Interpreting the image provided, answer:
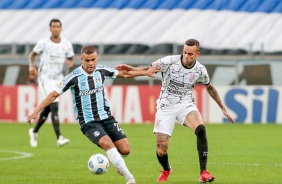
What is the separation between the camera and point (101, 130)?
10.9m

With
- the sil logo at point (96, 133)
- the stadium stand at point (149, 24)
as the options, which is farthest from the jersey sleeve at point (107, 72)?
the stadium stand at point (149, 24)

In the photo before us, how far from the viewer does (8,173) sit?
40.8 ft

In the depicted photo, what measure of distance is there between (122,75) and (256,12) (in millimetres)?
21023

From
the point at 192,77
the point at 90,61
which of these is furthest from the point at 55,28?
the point at 90,61

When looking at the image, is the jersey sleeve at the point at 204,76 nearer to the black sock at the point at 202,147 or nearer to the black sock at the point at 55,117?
the black sock at the point at 202,147

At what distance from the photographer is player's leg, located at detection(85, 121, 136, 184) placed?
10.5 metres

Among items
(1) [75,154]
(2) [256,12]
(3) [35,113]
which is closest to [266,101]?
(2) [256,12]

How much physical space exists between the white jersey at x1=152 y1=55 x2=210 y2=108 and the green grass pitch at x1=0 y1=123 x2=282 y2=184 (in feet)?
3.67

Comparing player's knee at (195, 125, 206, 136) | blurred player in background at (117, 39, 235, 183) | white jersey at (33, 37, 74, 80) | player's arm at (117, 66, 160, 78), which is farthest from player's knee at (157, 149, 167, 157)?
white jersey at (33, 37, 74, 80)

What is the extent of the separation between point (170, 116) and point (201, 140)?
29.2 inches

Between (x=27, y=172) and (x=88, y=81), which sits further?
(x=27, y=172)

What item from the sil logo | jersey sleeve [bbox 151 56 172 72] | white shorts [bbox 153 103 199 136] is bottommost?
the sil logo

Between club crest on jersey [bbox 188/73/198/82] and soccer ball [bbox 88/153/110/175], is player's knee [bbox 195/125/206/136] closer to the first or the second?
club crest on jersey [bbox 188/73/198/82]

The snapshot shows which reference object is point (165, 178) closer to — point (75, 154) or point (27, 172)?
point (27, 172)
